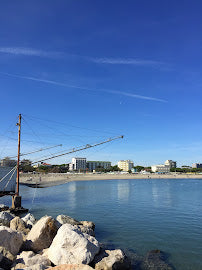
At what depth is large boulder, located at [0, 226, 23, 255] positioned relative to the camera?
425 inches

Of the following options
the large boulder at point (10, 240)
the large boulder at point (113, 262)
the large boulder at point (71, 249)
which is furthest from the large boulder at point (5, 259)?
the large boulder at point (113, 262)

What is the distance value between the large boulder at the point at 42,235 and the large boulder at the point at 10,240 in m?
0.91

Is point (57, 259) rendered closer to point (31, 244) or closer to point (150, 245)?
point (31, 244)

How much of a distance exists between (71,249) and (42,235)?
2.85 meters

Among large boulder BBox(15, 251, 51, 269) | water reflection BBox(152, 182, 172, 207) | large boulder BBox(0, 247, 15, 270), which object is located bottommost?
water reflection BBox(152, 182, 172, 207)

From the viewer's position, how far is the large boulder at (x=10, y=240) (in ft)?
35.4

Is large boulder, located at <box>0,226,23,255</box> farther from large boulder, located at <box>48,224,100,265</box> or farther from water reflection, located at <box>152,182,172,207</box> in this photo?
water reflection, located at <box>152,182,172,207</box>

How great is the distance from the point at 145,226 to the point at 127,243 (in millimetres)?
6304

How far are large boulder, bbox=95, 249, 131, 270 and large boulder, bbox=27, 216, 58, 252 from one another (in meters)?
3.26

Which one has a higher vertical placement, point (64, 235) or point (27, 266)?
point (64, 235)

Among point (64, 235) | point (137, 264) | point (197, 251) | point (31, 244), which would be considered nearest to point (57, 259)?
point (64, 235)

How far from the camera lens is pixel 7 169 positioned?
1315 inches

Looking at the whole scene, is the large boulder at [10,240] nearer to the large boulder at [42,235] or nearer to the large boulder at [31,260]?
the large boulder at [31,260]

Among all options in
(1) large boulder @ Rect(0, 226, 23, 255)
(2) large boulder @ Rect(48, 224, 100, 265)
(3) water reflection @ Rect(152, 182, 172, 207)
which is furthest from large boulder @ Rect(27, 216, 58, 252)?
(3) water reflection @ Rect(152, 182, 172, 207)
